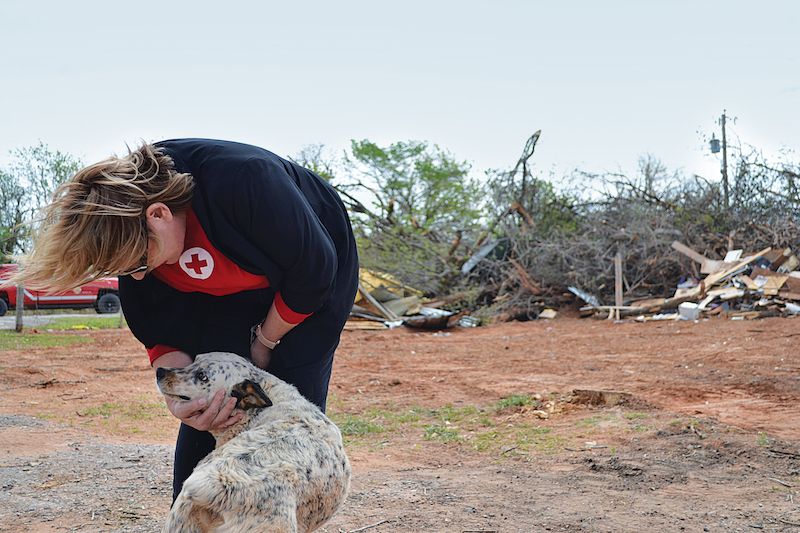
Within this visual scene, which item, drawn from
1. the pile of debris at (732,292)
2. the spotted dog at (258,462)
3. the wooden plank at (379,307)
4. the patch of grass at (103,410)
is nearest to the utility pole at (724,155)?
the pile of debris at (732,292)

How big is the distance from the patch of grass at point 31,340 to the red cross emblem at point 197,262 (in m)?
11.1

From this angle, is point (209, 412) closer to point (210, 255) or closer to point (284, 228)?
point (210, 255)

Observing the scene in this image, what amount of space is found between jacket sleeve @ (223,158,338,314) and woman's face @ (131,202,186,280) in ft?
0.70

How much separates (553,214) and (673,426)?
15.3 m

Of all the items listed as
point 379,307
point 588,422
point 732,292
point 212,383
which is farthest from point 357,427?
point 732,292

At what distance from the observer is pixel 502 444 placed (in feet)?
17.7

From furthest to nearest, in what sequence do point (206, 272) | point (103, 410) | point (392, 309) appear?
point (392, 309) → point (103, 410) → point (206, 272)

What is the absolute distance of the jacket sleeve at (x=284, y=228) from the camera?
2049 mm

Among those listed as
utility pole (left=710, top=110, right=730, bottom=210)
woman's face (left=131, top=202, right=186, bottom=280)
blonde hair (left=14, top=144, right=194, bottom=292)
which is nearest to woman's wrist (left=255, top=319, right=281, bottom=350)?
woman's face (left=131, top=202, right=186, bottom=280)

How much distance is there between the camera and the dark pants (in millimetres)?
2512

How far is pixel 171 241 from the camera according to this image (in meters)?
2.13

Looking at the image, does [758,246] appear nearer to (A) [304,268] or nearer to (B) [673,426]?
(B) [673,426]

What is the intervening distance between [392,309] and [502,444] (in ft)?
38.9

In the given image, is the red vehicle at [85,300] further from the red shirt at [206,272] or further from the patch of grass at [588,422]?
the red shirt at [206,272]
